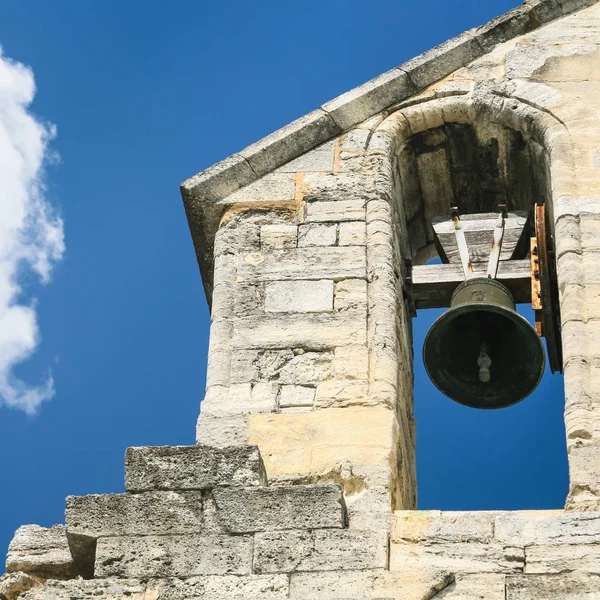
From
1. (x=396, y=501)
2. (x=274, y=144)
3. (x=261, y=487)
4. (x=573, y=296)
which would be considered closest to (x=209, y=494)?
(x=261, y=487)

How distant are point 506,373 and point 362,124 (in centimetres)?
154

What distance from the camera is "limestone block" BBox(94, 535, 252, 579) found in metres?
6.73

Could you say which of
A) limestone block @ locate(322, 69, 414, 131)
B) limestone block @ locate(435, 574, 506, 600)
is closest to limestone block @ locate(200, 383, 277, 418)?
limestone block @ locate(435, 574, 506, 600)

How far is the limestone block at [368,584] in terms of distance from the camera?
6590 mm

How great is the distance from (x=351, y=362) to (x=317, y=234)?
910 millimetres

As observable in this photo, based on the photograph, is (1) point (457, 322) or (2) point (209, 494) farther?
(1) point (457, 322)

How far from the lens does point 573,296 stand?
7910 mm

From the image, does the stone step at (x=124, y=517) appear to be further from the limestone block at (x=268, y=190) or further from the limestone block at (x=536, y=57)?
the limestone block at (x=536, y=57)

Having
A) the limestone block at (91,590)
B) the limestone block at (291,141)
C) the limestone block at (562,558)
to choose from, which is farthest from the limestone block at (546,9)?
the limestone block at (91,590)

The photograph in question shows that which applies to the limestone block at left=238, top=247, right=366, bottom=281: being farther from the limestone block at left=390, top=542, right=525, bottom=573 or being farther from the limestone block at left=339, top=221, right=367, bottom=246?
the limestone block at left=390, top=542, right=525, bottom=573

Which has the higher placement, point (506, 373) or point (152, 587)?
point (506, 373)

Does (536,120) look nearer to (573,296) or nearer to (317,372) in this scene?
(573,296)

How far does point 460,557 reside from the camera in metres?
6.77

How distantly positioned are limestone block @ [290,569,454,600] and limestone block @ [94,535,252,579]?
23 cm
